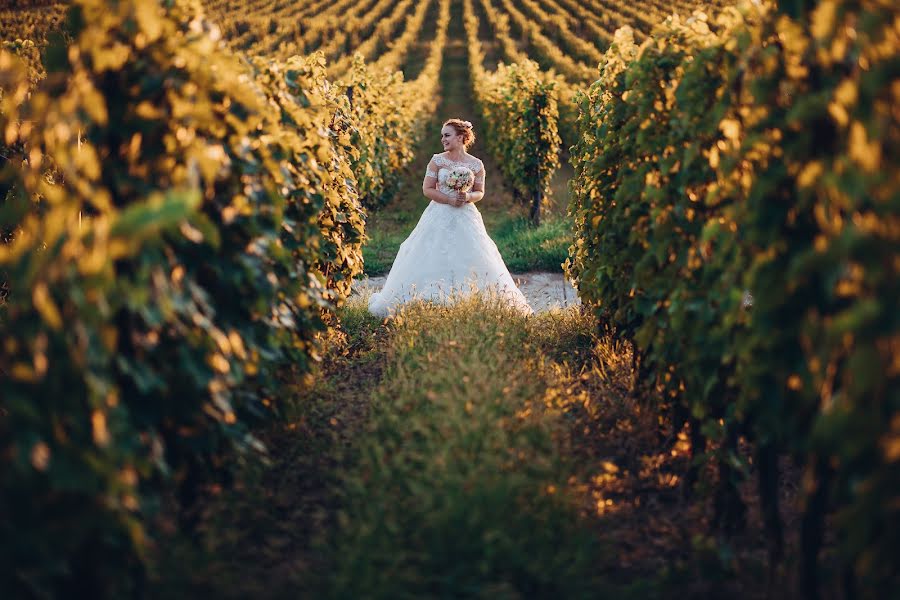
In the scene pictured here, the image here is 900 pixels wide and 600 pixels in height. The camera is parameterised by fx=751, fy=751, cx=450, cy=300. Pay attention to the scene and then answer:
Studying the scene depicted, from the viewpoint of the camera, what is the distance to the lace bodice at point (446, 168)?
26.9 feet

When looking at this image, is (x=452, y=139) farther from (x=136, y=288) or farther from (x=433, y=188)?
(x=136, y=288)

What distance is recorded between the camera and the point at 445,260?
316 inches

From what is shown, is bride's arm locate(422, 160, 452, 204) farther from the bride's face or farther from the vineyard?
the vineyard

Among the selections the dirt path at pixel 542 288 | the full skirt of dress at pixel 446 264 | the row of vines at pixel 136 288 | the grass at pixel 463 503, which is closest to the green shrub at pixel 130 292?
the row of vines at pixel 136 288

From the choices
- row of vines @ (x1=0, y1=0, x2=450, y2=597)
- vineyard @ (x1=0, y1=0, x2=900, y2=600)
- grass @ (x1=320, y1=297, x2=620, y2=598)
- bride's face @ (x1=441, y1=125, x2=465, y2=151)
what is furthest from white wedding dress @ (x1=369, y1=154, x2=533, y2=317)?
row of vines @ (x1=0, y1=0, x2=450, y2=597)

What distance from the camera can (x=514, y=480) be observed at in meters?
3.23

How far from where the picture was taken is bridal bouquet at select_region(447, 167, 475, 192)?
26.7 ft

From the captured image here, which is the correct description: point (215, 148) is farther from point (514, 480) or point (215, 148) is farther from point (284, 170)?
point (514, 480)

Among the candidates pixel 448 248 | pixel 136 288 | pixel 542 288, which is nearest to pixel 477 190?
pixel 448 248

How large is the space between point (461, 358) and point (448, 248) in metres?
3.33

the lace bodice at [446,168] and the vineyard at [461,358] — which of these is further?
the lace bodice at [446,168]

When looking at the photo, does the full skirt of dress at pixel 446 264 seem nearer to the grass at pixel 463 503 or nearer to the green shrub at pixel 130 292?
the grass at pixel 463 503

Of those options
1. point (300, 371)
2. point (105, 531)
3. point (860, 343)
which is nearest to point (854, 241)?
point (860, 343)

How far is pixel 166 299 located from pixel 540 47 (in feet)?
133
